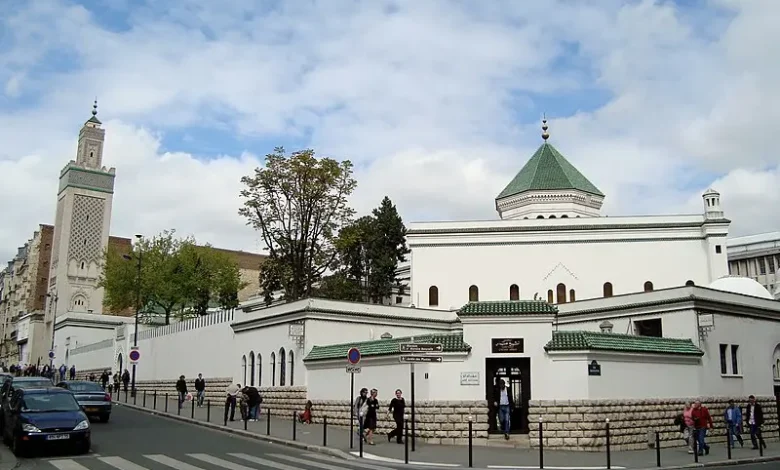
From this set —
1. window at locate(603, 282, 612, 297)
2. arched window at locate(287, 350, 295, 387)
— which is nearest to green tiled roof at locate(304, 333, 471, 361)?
arched window at locate(287, 350, 295, 387)

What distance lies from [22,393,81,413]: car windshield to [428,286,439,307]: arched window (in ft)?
96.3

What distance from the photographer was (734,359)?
2761cm

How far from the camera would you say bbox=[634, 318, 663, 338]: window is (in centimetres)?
2894

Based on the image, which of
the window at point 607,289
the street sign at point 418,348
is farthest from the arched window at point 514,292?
the street sign at point 418,348

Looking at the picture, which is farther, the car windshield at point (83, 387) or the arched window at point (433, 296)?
the arched window at point (433, 296)

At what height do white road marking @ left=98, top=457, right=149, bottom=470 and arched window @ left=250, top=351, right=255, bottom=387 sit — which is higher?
arched window @ left=250, top=351, right=255, bottom=387

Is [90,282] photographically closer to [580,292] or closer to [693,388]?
[580,292]

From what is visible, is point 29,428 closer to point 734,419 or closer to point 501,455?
point 501,455

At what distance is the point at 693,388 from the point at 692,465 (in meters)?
6.79

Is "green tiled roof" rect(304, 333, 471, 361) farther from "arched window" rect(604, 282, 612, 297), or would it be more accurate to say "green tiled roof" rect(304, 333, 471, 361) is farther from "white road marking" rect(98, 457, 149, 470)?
"arched window" rect(604, 282, 612, 297)

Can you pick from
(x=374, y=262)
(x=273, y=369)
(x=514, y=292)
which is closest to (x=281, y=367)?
(x=273, y=369)

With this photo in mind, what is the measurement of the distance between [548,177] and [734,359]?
1029 inches

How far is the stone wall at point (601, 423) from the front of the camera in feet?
69.7

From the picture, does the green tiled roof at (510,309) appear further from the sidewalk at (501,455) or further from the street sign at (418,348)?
the sidewalk at (501,455)
